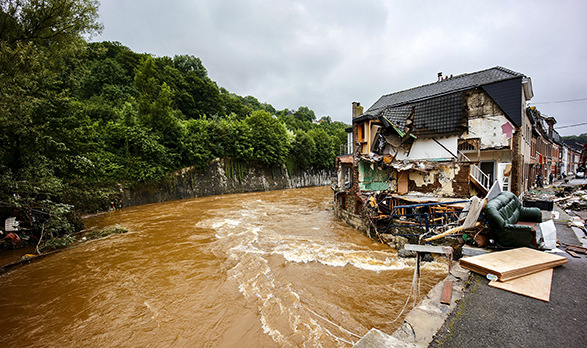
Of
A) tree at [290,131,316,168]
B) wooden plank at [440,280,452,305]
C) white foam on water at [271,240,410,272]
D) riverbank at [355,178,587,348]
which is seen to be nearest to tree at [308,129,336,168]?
tree at [290,131,316,168]

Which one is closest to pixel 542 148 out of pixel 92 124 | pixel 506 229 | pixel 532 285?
pixel 506 229

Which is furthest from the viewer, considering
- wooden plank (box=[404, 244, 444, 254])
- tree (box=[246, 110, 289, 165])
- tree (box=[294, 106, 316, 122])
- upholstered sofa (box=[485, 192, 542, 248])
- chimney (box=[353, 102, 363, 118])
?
tree (box=[294, 106, 316, 122])

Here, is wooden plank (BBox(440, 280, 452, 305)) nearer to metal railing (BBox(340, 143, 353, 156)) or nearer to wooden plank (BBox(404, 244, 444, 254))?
wooden plank (BBox(404, 244, 444, 254))

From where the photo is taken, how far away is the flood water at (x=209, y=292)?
4.43 metres

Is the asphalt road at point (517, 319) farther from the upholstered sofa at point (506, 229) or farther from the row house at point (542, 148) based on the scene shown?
the row house at point (542, 148)

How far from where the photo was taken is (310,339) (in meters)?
4.25

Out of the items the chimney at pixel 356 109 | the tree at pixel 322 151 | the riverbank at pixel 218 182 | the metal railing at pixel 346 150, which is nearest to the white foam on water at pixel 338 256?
the chimney at pixel 356 109

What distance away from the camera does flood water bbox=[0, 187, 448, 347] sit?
4.43m

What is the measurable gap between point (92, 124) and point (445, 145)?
2826 centimetres

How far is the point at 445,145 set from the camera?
1345 cm

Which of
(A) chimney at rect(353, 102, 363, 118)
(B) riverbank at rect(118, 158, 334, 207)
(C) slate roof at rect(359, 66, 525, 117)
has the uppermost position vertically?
(C) slate roof at rect(359, 66, 525, 117)

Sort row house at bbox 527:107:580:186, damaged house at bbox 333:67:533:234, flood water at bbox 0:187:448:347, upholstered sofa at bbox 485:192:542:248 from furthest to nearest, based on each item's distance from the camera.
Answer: row house at bbox 527:107:580:186, damaged house at bbox 333:67:533:234, upholstered sofa at bbox 485:192:542:248, flood water at bbox 0:187:448:347

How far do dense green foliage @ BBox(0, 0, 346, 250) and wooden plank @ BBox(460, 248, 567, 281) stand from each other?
1182cm

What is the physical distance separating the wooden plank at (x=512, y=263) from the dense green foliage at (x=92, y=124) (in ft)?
38.8
